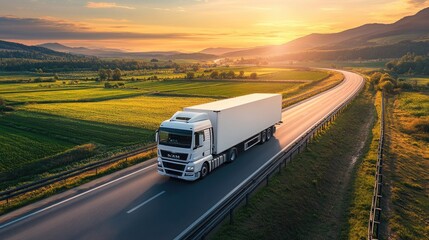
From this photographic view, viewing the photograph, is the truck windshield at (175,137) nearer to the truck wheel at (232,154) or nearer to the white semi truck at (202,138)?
the white semi truck at (202,138)

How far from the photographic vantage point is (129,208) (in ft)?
54.6

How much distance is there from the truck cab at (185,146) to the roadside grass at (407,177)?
10.7 meters

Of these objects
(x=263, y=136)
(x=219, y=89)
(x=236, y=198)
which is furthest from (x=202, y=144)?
(x=219, y=89)

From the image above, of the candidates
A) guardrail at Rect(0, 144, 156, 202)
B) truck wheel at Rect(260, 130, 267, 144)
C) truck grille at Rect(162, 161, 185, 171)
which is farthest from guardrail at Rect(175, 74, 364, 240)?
guardrail at Rect(0, 144, 156, 202)

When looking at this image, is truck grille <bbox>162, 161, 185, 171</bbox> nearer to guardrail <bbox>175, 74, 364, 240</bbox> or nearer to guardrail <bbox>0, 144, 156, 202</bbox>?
guardrail <bbox>175, 74, 364, 240</bbox>

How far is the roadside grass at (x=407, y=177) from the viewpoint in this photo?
17.5 metres

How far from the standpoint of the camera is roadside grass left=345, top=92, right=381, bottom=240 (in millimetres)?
16562

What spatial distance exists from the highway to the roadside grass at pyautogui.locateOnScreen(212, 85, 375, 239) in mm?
2099

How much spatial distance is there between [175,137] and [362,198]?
12.2m

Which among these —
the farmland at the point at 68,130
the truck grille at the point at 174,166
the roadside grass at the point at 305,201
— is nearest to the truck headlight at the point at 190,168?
the truck grille at the point at 174,166

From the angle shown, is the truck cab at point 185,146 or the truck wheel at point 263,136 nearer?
the truck cab at point 185,146

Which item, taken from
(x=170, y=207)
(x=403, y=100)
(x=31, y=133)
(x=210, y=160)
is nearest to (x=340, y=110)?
(x=403, y=100)

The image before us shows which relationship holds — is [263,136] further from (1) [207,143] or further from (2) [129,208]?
(2) [129,208]

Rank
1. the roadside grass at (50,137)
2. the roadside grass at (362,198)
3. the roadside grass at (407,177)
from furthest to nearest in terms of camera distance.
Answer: the roadside grass at (50,137) → the roadside grass at (407,177) → the roadside grass at (362,198)
